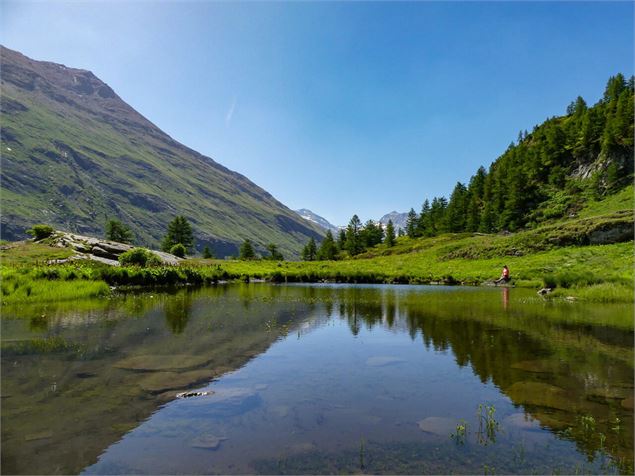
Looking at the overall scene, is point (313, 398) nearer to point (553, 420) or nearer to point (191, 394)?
point (191, 394)

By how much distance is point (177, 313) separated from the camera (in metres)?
27.8

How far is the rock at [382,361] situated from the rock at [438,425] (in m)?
5.61

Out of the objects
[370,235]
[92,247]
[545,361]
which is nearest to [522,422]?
[545,361]

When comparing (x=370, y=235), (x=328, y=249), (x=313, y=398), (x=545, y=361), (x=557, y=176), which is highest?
(x=557, y=176)

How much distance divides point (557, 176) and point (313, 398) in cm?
12555

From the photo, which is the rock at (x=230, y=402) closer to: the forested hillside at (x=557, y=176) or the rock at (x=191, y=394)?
the rock at (x=191, y=394)

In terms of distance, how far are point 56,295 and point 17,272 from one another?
224 inches

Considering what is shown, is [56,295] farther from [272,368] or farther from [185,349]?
[272,368]

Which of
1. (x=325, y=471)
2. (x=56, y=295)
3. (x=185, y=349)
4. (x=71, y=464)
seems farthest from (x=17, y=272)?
(x=325, y=471)

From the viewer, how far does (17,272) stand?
33.6 metres

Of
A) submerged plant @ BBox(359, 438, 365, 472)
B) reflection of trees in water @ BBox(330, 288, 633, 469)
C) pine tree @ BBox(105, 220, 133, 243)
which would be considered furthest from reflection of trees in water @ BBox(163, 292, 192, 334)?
pine tree @ BBox(105, 220, 133, 243)

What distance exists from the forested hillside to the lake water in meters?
91.6

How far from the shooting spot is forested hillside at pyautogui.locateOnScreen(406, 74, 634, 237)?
3873 inches

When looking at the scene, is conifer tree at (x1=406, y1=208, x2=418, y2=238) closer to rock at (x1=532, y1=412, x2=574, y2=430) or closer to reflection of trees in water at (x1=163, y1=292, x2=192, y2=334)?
reflection of trees in water at (x1=163, y1=292, x2=192, y2=334)
